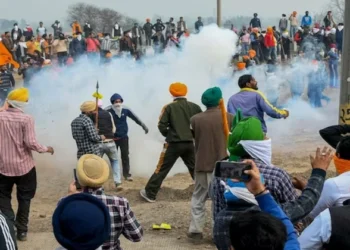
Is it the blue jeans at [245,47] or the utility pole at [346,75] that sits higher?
the utility pole at [346,75]

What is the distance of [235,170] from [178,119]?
5111 millimetres

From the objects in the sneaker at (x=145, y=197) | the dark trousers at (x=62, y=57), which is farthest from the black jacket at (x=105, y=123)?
the dark trousers at (x=62, y=57)

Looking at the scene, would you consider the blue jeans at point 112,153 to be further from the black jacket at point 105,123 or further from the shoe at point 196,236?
the shoe at point 196,236

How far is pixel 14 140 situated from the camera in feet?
22.6

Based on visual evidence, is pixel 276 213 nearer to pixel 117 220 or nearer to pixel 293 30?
pixel 117 220

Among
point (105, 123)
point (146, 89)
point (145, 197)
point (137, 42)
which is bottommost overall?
point (145, 197)

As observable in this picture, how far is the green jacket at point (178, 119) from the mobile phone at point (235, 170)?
16.4ft

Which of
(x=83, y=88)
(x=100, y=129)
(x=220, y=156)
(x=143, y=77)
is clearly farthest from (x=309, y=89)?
(x=220, y=156)

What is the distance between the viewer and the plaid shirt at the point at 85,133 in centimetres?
869

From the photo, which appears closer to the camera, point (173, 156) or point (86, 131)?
point (173, 156)

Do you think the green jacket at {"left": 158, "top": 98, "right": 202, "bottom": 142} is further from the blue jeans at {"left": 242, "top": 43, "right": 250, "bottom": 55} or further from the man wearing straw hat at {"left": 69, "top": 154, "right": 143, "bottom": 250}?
the blue jeans at {"left": 242, "top": 43, "right": 250, "bottom": 55}

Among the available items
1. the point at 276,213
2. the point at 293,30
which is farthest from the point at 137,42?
the point at 276,213

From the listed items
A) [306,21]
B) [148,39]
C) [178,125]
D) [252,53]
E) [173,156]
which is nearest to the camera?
[178,125]

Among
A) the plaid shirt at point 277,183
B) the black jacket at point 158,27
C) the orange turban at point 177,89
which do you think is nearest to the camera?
the plaid shirt at point 277,183
